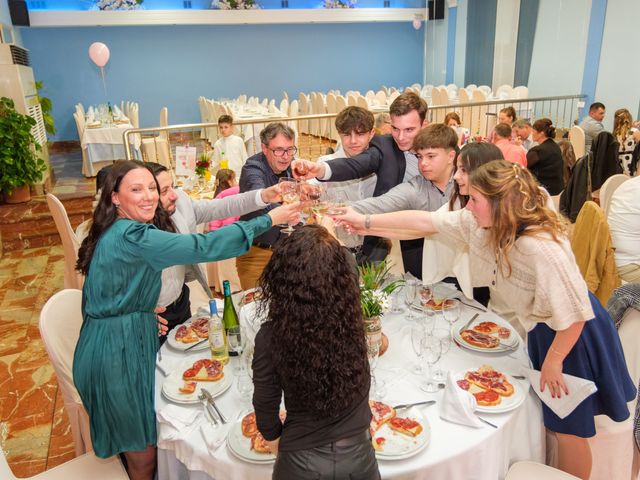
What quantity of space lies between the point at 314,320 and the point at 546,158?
15.8 ft

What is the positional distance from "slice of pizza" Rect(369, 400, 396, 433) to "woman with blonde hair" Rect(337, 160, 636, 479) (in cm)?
57

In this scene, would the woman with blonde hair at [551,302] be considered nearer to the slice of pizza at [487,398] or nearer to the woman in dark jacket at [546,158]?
the slice of pizza at [487,398]

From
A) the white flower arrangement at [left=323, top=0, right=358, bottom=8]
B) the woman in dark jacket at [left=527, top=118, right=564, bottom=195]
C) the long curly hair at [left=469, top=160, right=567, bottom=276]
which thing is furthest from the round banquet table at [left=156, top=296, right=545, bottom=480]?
the white flower arrangement at [left=323, top=0, right=358, bottom=8]

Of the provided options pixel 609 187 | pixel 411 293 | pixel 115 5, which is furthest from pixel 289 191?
pixel 115 5

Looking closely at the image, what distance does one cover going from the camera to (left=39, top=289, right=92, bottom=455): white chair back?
2096mm

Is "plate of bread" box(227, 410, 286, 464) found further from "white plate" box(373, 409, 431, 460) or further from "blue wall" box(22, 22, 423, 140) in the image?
"blue wall" box(22, 22, 423, 140)

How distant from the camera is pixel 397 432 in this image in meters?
1.61

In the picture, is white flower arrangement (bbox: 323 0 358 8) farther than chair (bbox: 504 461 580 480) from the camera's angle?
Yes

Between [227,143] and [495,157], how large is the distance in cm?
452

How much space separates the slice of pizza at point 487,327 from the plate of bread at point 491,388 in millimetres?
260

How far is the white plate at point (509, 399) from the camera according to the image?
1677 mm

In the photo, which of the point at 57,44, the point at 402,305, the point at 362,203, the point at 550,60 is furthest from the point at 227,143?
the point at 57,44

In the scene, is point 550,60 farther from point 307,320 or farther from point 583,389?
point 307,320

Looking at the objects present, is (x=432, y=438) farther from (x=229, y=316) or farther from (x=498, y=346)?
(x=229, y=316)
